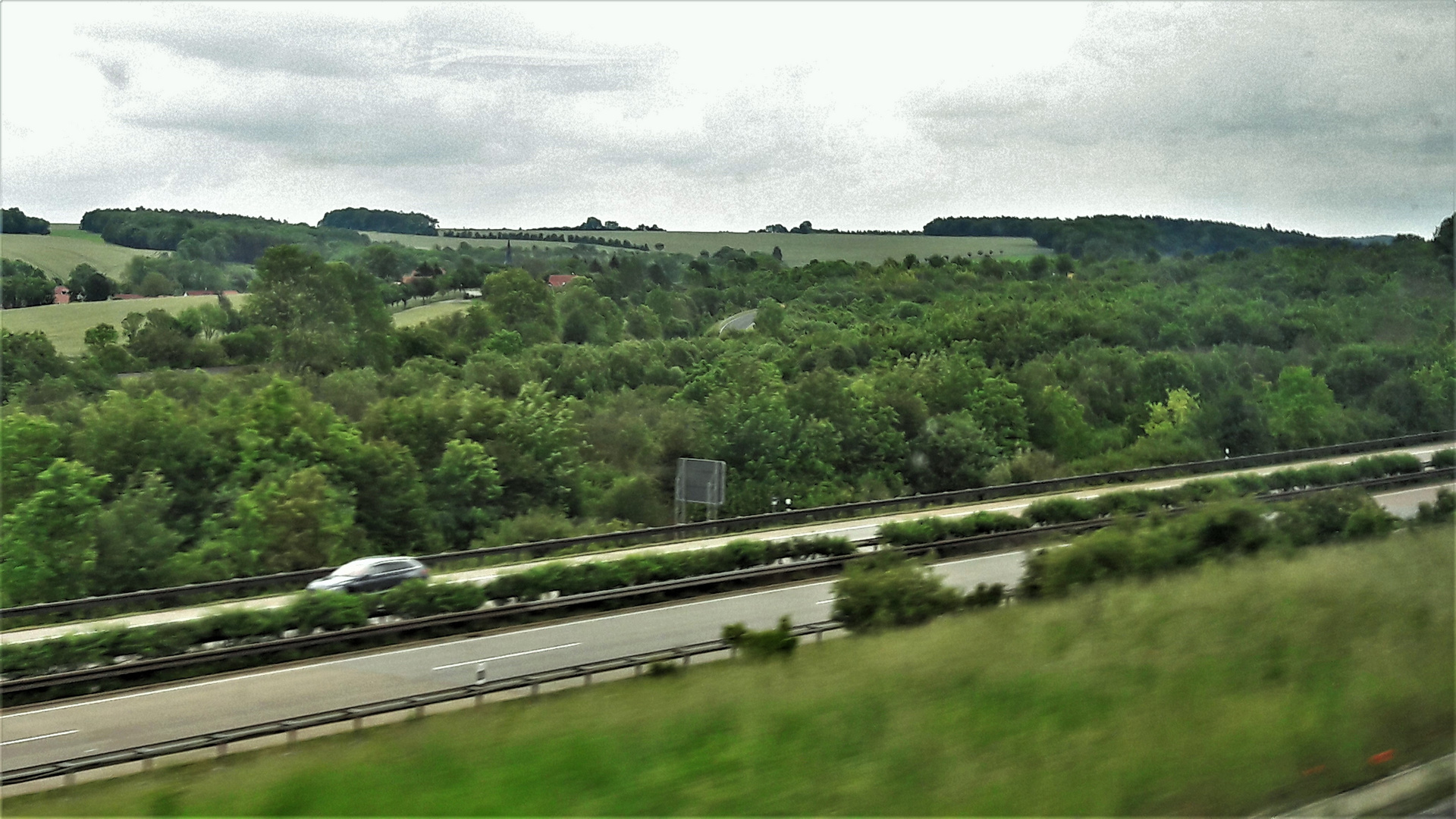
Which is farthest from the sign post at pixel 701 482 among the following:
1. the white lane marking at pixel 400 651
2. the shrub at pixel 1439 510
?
the shrub at pixel 1439 510

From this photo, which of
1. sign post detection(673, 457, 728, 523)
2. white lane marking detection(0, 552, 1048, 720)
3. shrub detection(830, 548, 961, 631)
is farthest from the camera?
sign post detection(673, 457, 728, 523)

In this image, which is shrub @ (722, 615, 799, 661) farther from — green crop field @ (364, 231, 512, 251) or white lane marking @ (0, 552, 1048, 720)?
green crop field @ (364, 231, 512, 251)

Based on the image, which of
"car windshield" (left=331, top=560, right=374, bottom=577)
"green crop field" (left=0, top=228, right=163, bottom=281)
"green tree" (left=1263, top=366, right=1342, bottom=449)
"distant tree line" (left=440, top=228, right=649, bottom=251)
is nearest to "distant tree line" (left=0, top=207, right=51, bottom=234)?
"green crop field" (left=0, top=228, right=163, bottom=281)

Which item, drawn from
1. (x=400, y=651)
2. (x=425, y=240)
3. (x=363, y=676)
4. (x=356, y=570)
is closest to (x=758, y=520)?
(x=356, y=570)

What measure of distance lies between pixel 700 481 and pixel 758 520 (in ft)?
9.70

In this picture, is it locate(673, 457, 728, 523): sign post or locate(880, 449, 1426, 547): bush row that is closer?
locate(880, 449, 1426, 547): bush row

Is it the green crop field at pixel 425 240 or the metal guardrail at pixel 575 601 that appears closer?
the metal guardrail at pixel 575 601

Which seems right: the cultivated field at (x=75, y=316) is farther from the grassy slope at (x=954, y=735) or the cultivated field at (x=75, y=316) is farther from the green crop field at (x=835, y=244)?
the grassy slope at (x=954, y=735)

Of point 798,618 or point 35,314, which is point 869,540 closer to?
point 798,618

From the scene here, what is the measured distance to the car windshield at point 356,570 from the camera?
18891 millimetres

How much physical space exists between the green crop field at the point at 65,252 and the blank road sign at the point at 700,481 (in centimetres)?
1842

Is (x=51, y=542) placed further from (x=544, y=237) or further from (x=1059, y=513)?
(x=544, y=237)

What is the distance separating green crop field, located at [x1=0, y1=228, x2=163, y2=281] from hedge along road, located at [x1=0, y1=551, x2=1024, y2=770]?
2028 cm

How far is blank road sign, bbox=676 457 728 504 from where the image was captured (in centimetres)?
2784
